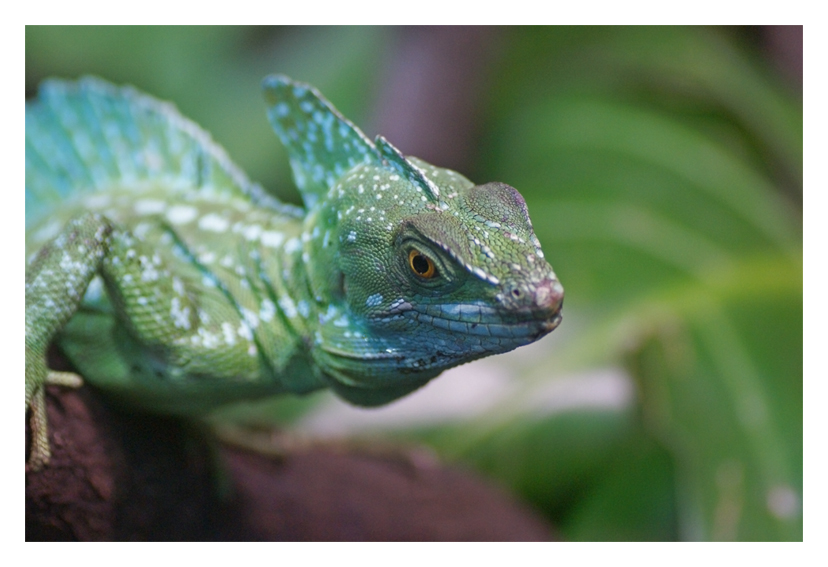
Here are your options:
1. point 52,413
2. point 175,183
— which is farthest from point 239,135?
point 52,413

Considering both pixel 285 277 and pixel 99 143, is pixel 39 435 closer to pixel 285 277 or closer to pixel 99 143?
pixel 285 277

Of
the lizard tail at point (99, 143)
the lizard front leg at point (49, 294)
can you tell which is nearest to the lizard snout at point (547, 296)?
the lizard front leg at point (49, 294)

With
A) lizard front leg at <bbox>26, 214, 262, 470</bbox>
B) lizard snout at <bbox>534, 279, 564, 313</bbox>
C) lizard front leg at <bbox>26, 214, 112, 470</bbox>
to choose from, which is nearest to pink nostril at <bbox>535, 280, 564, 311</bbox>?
lizard snout at <bbox>534, 279, 564, 313</bbox>

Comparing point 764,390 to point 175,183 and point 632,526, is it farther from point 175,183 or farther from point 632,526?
point 175,183

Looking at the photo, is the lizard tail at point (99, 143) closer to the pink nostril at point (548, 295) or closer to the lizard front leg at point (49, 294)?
the lizard front leg at point (49, 294)

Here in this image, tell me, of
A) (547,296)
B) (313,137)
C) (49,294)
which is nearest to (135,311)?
(49,294)

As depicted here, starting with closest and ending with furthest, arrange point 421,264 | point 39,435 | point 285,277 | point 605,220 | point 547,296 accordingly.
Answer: point 547,296 < point 421,264 < point 39,435 < point 285,277 < point 605,220
